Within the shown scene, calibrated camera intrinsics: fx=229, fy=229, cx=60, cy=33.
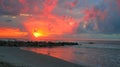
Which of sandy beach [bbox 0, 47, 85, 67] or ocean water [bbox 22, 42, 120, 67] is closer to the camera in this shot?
sandy beach [bbox 0, 47, 85, 67]

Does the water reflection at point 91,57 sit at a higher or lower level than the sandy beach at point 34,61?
lower

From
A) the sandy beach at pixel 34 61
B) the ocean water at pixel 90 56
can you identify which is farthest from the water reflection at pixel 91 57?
the sandy beach at pixel 34 61

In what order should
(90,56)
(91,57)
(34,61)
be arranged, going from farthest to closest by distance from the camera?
(90,56), (91,57), (34,61)

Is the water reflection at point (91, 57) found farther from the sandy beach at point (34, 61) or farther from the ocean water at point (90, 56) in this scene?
the sandy beach at point (34, 61)

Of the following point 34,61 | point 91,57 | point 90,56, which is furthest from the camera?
point 90,56

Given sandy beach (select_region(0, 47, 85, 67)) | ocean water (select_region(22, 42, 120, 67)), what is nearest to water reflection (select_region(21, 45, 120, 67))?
ocean water (select_region(22, 42, 120, 67))

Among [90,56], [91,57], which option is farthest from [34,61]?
[90,56]

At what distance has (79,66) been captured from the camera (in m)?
23.5

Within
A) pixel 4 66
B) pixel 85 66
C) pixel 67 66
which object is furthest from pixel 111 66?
pixel 4 66

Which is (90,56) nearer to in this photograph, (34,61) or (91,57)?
(91,57)

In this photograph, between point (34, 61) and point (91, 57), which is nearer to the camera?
point (34, 61)

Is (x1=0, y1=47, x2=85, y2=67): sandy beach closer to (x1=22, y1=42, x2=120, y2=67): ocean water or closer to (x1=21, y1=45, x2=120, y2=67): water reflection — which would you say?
(x1=22, y1=42, x2=120, y2=67): ocean water

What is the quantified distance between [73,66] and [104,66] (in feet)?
11.1

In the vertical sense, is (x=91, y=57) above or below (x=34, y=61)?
below
